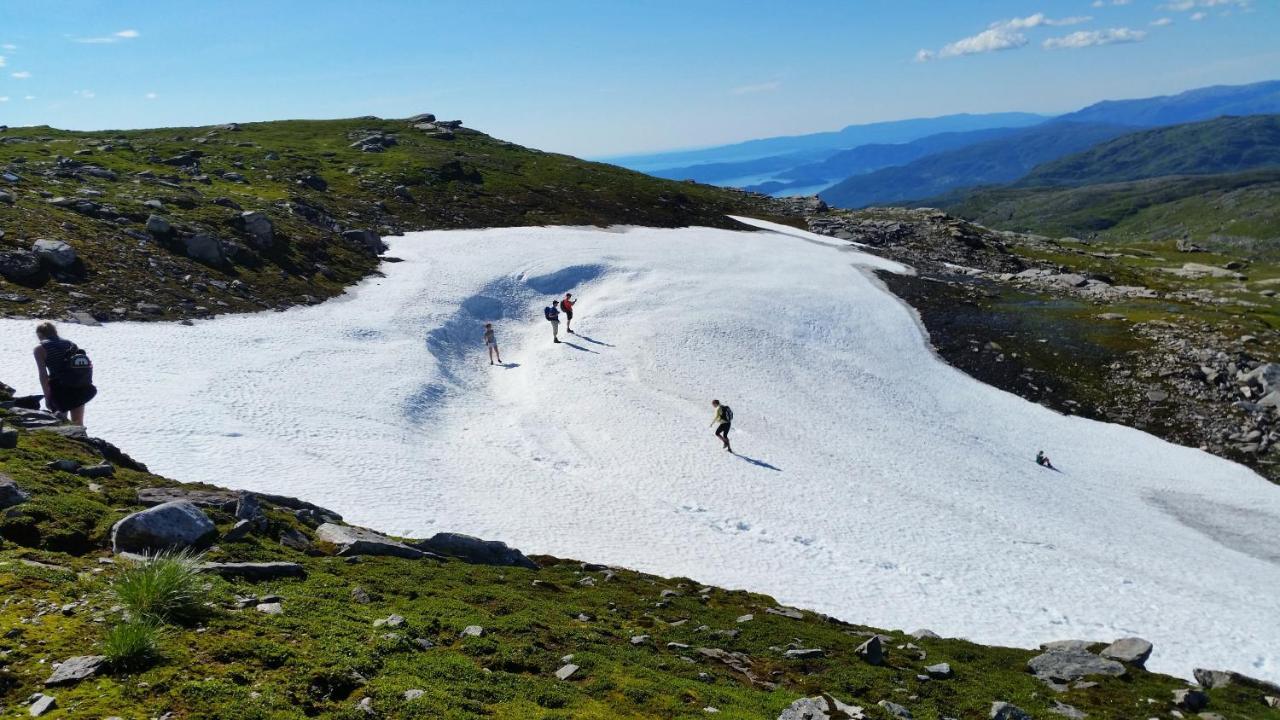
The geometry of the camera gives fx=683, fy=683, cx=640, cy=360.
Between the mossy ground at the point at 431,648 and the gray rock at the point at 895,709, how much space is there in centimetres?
31

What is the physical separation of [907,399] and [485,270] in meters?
38.1

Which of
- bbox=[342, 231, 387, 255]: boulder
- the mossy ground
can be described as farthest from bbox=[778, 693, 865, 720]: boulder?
bbox=[342, 231, 387, 255]: boulder

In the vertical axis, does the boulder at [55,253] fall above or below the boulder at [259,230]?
below

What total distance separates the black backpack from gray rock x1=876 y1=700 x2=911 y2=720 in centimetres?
2420

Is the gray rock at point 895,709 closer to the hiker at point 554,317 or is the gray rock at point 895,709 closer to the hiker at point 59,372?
the hiker at point 59,372

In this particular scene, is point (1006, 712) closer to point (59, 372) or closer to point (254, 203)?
point (59, 372)

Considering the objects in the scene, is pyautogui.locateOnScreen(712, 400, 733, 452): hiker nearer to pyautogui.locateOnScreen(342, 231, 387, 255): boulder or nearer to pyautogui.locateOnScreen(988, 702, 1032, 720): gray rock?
pyautogui.locateOnScreen(988, 702, 1032, 720): gray rock

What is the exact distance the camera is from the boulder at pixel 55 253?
130 feet

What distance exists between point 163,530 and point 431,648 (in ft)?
19.9

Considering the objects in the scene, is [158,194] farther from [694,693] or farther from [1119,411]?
[1119,411]

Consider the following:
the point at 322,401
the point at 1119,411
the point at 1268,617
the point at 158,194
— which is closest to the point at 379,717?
the point at 322,401

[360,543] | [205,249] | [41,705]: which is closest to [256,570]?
[360,543]

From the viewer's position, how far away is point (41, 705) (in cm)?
786

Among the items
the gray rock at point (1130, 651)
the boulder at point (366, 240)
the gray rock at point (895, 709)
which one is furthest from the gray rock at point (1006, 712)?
the boulder at point (366, 240)
